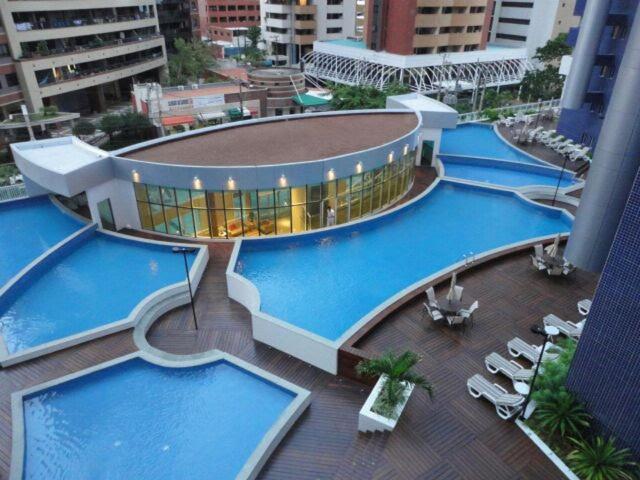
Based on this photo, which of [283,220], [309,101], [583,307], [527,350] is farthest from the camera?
[309,101]

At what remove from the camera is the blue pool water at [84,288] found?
1589 cm

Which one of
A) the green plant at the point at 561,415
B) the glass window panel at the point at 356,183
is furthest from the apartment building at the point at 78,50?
the green plant at the point at 561,415

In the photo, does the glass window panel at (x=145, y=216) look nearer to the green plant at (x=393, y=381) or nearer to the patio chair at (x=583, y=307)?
the green plant at (x=393, y=381)

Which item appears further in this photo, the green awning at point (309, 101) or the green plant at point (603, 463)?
the green awning at point (309, 101)

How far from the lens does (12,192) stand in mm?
25125

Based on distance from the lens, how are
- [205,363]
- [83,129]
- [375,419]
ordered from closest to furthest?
[375,419] → [205,363] → [83,129]

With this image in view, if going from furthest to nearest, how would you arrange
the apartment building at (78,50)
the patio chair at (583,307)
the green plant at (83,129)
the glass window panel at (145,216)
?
the apartment building at (78,50) → the green plant at (83,129) → the glass window panel at (145,216) → the patio chair at (583,307)

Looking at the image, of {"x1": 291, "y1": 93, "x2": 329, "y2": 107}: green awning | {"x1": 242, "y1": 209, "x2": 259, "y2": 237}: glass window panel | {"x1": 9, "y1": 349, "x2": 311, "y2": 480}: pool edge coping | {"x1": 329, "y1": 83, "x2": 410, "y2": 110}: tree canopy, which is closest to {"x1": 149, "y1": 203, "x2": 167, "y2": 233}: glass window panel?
A: {"x1": 242, "y1": 209, "x2": 259, "y2": 237}: glass window panel

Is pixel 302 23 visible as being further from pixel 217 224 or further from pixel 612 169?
pixel 612 169

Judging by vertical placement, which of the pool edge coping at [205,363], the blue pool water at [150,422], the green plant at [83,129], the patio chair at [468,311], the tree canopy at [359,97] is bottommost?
the green plant at [83,129]

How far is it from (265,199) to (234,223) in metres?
2.00

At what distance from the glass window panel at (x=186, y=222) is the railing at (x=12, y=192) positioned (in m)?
10.2

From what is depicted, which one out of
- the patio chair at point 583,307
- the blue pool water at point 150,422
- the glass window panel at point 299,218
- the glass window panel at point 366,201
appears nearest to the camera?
the blue pool water at point 150,422

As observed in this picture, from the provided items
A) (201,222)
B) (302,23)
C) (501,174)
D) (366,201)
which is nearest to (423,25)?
(302,23)
